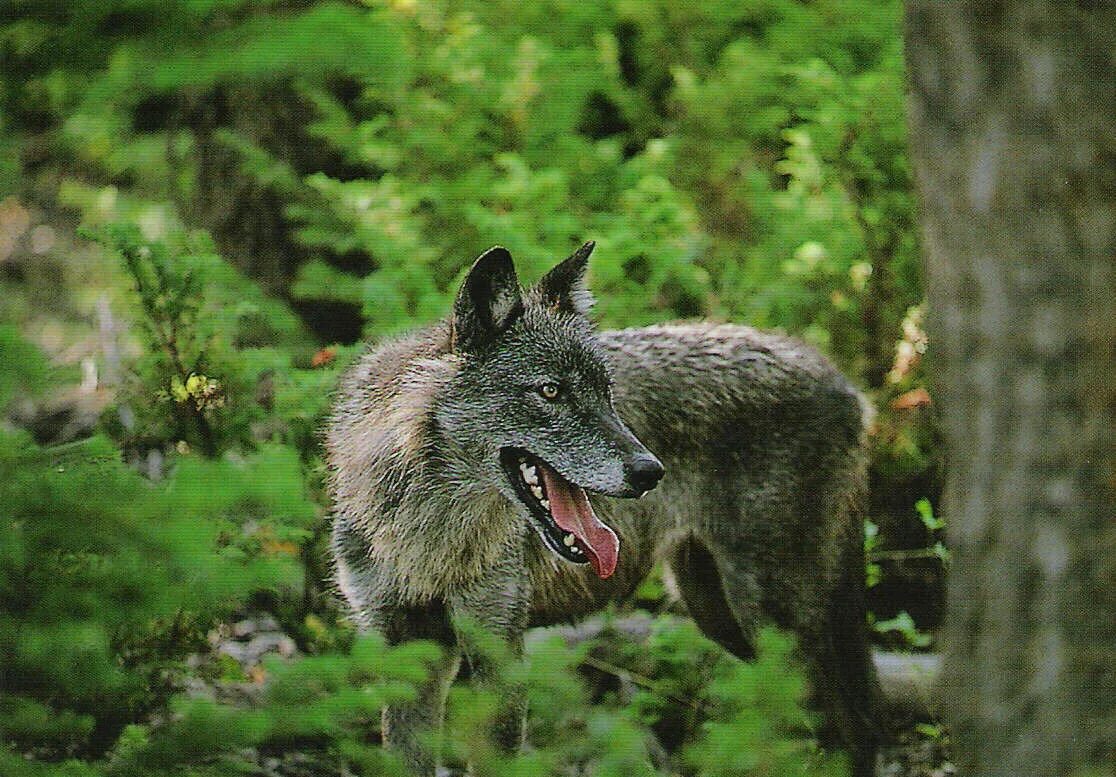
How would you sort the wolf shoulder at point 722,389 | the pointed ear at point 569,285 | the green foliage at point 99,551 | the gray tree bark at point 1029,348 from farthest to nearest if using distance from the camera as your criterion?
the wolf shoulder at point 722,389 < the pointed ear at point 569,285 < the gray tree bark at point 1029,348 < the green foliage at point 99,551

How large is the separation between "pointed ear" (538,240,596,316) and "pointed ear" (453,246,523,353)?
20 centimetres

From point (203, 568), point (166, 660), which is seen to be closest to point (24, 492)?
point (203, 568)

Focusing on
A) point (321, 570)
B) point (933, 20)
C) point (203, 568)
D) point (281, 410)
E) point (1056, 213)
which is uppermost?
point (933, 20)

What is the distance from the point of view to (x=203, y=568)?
246cm

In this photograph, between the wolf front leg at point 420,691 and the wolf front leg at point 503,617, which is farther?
the wolf front leg at point 420,691

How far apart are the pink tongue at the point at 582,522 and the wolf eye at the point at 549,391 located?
0.29m

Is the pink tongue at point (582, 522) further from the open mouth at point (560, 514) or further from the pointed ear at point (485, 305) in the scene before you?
the pointed ear at point (485, 305)

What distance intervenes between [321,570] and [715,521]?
6.93 feet

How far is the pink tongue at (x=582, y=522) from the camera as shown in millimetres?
4723

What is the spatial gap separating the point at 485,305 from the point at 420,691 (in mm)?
1639

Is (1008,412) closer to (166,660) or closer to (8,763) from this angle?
(8,763)

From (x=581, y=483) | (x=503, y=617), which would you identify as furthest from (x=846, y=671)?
(x=581, y=483)

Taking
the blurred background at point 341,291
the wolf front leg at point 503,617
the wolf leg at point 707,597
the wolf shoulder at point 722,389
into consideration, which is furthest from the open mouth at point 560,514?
the wolf leg at point 707,597

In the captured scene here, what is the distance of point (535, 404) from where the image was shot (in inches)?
191
